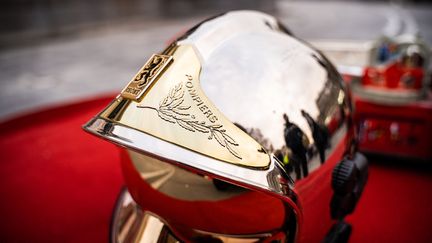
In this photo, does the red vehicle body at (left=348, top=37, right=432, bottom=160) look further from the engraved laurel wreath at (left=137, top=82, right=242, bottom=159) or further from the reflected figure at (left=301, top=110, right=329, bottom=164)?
the engraved laurel wreath at (left=137, top=82, right=242, bottom=159)

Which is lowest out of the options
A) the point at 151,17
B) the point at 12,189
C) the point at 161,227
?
the point at 151,17

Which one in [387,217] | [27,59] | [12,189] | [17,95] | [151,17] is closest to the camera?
[387,217]

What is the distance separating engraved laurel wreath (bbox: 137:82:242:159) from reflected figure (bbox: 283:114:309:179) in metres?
0.13

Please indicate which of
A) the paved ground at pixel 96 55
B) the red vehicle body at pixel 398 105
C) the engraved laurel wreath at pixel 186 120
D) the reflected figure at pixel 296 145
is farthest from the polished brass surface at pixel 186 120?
the paved ground at pixel 96 55

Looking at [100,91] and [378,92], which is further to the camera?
[100,91]

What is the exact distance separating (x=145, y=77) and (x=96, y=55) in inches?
167

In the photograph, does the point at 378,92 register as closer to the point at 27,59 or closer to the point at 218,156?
the point at 218,156

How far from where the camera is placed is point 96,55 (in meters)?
4.48

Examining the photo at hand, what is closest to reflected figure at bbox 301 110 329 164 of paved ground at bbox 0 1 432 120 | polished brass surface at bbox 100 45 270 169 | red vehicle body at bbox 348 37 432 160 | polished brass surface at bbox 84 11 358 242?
polished brass surface at bbox 84 11 358 242

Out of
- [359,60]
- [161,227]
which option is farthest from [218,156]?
[359,60]

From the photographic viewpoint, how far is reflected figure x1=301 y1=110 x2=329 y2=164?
0.62 m

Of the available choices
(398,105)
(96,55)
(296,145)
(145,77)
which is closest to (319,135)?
(296,145)

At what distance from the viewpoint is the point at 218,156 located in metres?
0.46

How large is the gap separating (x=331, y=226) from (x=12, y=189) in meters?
0.85
